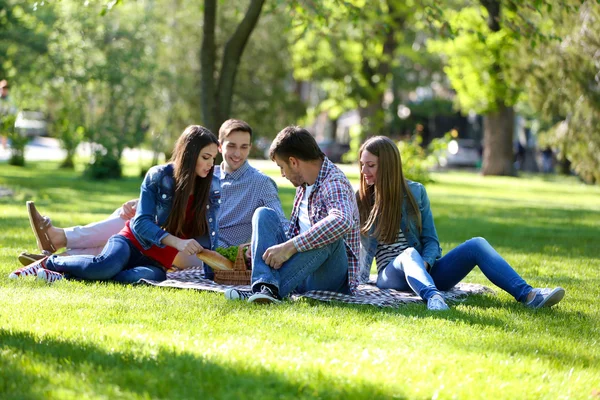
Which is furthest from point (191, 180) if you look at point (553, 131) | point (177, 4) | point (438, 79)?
point (438, 79)

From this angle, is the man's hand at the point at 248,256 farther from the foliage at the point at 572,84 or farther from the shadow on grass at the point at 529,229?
the foliage at the point at 572,84

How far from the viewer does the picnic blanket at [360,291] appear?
22.6ft

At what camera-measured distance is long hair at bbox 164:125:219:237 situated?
24.4 ft

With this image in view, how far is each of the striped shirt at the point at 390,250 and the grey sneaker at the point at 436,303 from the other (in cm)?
80

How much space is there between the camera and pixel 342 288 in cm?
706

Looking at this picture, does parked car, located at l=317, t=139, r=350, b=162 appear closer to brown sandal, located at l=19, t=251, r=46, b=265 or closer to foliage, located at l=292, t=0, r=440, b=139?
Result: foliage, located at l=292, t=0, r=440, b=139

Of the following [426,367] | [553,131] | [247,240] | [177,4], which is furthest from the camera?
[177,4]

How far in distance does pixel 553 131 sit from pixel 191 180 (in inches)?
805

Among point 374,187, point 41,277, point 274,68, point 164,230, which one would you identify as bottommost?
point 41,277

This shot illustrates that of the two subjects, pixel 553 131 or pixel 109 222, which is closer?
pixel 109 222

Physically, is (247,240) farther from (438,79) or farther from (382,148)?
(438,79)

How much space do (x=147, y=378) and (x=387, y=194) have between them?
131 inches

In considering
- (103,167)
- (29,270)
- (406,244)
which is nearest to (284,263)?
(406,244)

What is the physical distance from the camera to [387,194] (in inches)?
285
